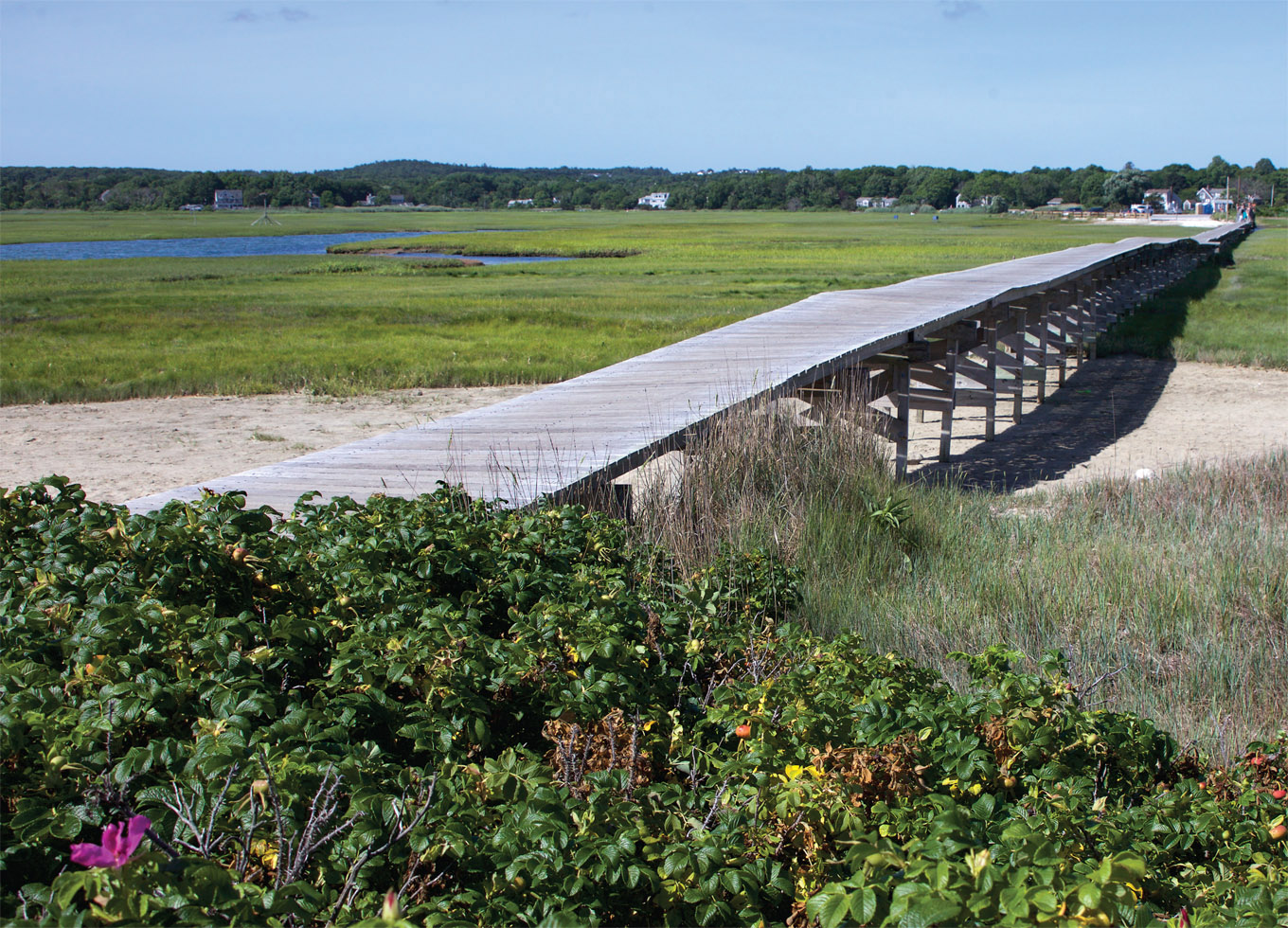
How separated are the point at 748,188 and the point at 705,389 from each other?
174400mm

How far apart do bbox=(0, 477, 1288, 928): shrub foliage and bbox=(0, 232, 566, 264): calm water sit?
49342mm

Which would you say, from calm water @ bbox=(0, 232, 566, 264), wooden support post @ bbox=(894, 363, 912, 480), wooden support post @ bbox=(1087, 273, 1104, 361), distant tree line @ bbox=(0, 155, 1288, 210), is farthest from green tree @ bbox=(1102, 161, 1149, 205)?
wooden support post @ bbox=(894, 363, 912, 480)

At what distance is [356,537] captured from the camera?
355 centimetres

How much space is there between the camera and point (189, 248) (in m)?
70.9

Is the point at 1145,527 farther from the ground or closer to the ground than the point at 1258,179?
closer to the ground

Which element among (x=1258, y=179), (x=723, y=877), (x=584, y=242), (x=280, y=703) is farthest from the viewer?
(x=1258, y=179)

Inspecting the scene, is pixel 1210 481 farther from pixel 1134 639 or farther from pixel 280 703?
pixel 280 703

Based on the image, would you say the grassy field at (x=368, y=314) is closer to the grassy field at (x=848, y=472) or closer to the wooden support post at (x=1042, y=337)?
the grassy field at (x=848, y=472)

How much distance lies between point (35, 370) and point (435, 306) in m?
10.8

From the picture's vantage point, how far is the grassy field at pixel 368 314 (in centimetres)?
1486

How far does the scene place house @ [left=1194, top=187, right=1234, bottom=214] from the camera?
139m

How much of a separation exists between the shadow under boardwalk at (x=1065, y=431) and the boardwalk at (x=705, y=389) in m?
0.48

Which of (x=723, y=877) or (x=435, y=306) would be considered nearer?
(x=723, y=877)

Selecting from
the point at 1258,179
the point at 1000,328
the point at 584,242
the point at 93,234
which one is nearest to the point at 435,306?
the point at 1000,328
